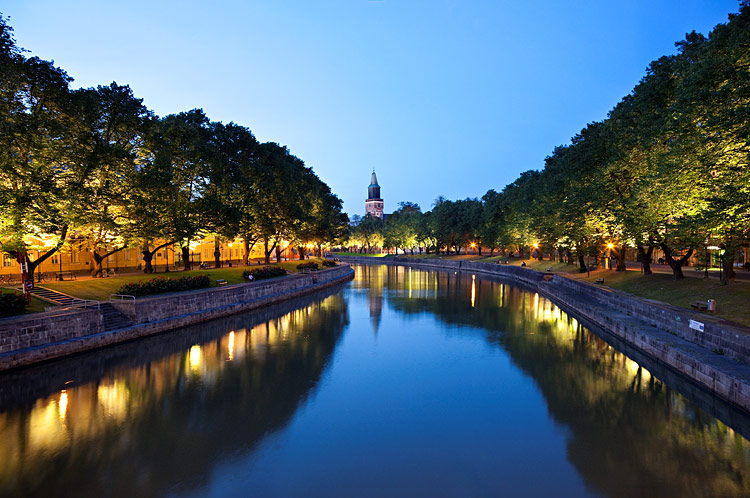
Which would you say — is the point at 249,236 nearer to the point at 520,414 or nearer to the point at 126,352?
the point at 126,352

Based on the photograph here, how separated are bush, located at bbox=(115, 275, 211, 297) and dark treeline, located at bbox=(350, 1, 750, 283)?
3280 centimetres

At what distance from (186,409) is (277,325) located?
14.8m

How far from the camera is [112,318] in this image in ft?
74.0

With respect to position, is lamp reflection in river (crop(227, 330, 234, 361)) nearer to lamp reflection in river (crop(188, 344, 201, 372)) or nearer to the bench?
lamp reflection in river (crop(188, 344, 201, 372))

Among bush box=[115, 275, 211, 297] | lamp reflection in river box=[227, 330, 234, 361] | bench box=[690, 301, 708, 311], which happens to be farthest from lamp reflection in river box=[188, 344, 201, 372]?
bench box=[690, 301, 708, 311]

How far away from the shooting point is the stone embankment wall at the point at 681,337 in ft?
45.4

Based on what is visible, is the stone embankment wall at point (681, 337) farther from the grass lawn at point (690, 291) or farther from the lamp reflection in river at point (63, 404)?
the lamp reflection in river at point (63, 404)

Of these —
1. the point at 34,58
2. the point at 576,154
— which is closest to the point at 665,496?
the point at 34,58

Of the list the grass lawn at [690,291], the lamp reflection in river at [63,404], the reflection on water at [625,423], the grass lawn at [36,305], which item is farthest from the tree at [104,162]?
the grass lawn at [690,291]

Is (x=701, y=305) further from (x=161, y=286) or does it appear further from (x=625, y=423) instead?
(x=161, y=286)

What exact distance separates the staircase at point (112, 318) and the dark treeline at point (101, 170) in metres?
5.51

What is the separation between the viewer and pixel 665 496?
898cm

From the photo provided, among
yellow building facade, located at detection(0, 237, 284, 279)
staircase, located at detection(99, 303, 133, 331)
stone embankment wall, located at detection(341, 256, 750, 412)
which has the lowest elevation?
stone embankment wall, located at detection(341, 256, 750, 412)

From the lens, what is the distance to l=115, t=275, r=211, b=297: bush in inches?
1036
